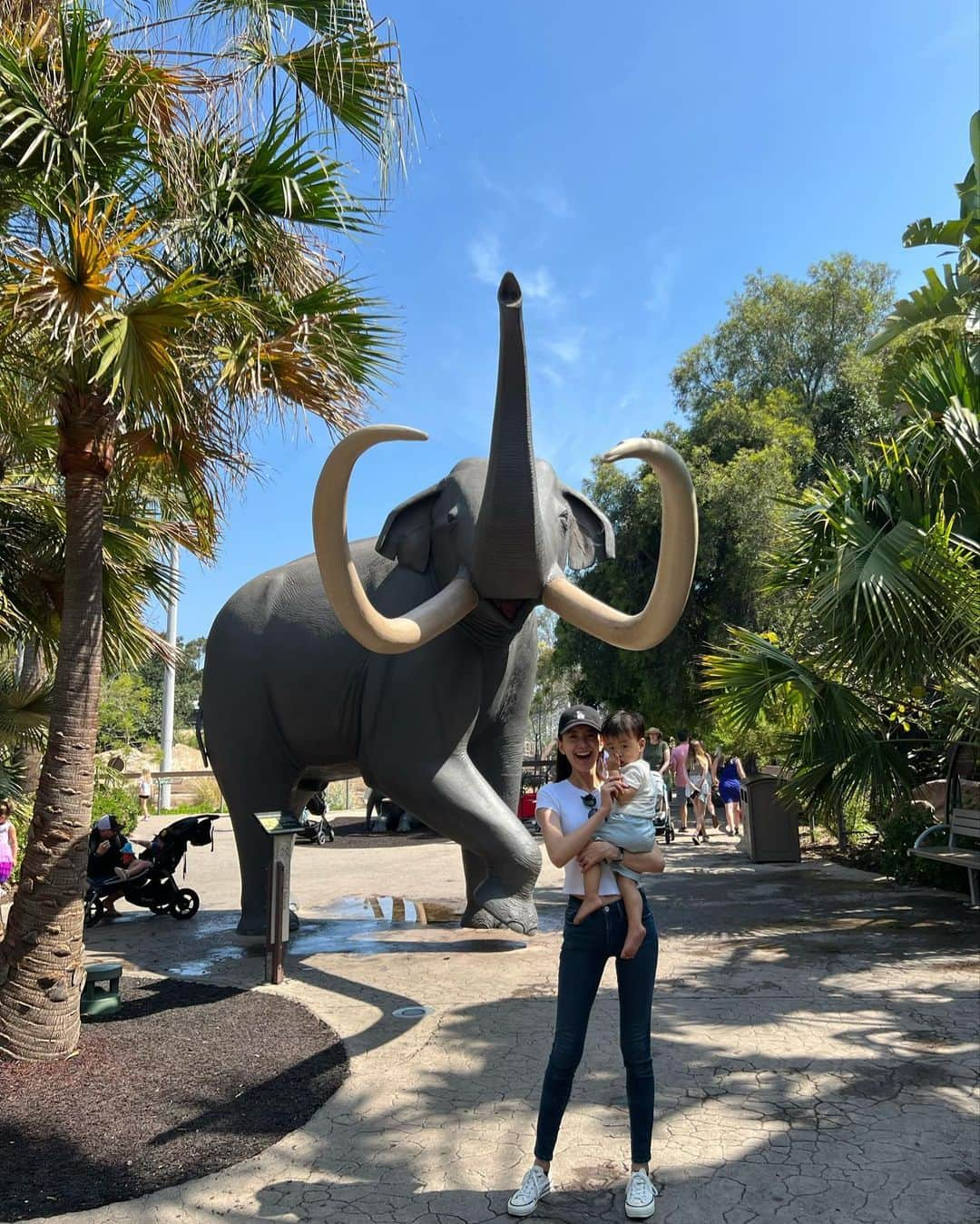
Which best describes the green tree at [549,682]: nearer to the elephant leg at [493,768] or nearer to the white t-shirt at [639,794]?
the elephant leg at [493,768]

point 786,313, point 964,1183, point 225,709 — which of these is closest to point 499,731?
point 225,709

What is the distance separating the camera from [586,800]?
2.95 meters

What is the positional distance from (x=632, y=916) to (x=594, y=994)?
0.25m

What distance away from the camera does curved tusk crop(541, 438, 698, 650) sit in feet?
11.1

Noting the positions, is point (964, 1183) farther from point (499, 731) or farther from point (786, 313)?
point (786, 313)

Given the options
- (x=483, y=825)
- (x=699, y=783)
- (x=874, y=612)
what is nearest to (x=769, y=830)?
(x=699, y=783)

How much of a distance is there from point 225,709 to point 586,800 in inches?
166

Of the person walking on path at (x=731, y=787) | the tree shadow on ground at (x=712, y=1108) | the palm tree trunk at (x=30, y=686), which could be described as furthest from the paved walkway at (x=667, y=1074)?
the person walking on path at (x=731, y=787)

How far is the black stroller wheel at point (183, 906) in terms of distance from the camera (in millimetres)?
8027

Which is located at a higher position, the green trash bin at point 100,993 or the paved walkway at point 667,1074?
the green trash bin at point 100,993

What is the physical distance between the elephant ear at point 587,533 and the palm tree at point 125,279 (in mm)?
1500

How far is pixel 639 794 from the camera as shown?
114 inches

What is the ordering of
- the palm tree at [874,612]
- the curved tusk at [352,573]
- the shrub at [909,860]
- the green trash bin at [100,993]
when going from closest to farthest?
the curved tusk at [352,573] → the green trash bin at [100,993] → the palm tree at [874,612] → the shrub at [909,860]

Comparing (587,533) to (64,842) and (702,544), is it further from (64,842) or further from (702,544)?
(702,544)
